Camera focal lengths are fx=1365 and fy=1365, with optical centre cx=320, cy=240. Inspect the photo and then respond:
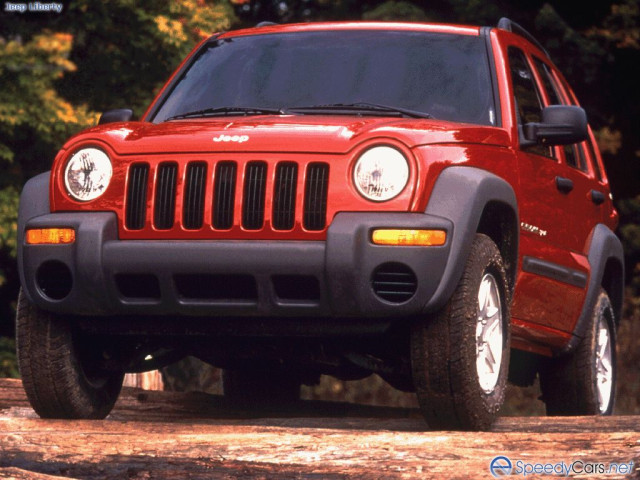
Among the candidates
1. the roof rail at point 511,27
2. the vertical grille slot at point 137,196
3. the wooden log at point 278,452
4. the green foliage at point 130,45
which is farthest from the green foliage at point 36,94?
Result: the wooden log at point 278,452

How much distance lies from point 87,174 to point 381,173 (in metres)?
1.23

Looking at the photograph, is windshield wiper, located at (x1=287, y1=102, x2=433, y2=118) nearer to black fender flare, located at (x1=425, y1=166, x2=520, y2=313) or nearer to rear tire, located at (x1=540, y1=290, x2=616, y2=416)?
black fender flare, located at (x1=425, y1=166, x2=520, y2=313)

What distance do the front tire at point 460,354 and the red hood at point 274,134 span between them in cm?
51

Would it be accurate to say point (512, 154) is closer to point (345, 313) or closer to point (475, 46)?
point (475, 46)

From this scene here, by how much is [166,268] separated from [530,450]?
5.30 feet

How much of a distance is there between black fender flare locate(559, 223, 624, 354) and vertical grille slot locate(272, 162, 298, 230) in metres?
2.58

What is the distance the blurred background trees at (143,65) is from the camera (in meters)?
15.6

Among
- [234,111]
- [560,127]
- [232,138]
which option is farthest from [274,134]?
[560,127]

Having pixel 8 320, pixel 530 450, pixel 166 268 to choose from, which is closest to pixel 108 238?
pixel 166 268

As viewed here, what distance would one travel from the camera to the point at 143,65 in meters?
18.5

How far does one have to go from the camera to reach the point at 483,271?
5.50 metres

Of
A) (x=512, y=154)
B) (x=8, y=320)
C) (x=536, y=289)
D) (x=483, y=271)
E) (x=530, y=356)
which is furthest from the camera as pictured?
(x=8, y=320)

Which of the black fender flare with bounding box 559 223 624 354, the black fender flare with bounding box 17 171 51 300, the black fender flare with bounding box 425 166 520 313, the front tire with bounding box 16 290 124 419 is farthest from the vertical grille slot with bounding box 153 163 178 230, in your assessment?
the black fender flare with bounding box 559 223 624 354

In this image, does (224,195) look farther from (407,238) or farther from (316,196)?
(407,238)
